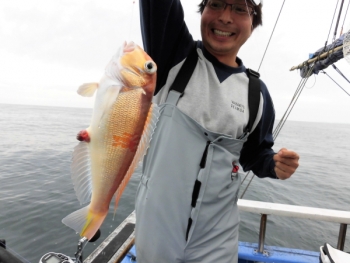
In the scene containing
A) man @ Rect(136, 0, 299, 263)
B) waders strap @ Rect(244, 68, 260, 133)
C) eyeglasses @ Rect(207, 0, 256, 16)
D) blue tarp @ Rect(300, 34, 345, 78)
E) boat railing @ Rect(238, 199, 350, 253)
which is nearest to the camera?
man @ Rect(136, 0, 299, 263)

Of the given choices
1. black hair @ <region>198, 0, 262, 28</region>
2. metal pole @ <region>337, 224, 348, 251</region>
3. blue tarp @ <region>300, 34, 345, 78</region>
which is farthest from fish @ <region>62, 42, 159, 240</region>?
blue tarp @ <region>300, 34, 345, 78</region>

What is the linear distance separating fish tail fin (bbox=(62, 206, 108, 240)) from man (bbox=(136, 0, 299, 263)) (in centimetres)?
48

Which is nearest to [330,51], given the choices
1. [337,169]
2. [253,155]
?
[253,155]

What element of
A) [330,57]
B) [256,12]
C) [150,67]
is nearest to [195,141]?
[150,67]

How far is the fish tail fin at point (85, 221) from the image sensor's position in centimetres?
115

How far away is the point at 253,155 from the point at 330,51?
17.3 ft

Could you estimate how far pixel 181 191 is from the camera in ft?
5.27

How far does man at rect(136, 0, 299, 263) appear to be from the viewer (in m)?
1.60

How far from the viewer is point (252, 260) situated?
3.11 meters

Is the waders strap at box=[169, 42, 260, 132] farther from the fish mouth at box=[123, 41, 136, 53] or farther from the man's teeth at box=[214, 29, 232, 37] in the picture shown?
the fish mouth at box=[123, 41, 136, 53]

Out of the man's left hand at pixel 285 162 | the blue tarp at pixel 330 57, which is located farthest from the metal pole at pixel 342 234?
the blue tarp at pixel 330 57

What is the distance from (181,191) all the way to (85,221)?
0.65m

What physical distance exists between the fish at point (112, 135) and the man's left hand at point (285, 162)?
3.74ft

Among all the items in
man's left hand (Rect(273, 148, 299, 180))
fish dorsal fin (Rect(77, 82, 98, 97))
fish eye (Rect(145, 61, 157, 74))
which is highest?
fish eye (Rect(145, 61, 157, 74))
